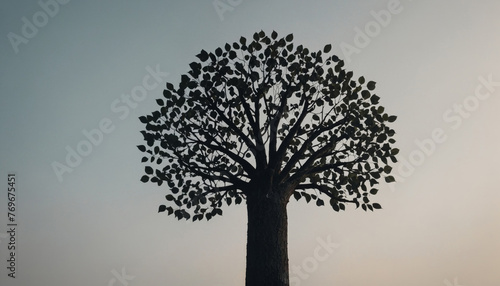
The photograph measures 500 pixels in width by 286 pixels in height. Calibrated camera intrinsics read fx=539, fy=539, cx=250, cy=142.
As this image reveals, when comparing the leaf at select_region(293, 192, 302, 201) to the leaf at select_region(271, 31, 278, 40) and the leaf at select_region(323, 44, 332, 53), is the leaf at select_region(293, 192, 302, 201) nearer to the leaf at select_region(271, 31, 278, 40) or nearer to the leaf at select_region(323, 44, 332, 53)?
the leaf at select_region(323, 44, 332, 53)

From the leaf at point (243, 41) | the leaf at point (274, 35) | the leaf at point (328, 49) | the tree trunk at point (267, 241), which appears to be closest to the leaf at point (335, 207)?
the tree trunk at point (267, 241)

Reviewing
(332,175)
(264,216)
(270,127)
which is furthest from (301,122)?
(264,216)

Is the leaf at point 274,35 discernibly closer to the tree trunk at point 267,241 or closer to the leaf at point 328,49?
the leaf at point 328,49

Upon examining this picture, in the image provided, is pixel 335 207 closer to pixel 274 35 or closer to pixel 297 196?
pixel 297 196

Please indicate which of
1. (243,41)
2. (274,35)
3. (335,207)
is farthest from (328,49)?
(335,207)

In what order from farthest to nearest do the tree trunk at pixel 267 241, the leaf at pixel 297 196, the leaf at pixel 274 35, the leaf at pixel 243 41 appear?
1. the leaf at pixel 297 196
2. the leaf at pixel 274 35
3. the leaf at pixel 243 41
4. the tree trunk at pixel 267 241

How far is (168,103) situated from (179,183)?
90.9 inches

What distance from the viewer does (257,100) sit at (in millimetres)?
14922

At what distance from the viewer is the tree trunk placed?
13383 mm

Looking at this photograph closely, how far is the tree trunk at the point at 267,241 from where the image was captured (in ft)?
43.9

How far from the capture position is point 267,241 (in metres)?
13.6

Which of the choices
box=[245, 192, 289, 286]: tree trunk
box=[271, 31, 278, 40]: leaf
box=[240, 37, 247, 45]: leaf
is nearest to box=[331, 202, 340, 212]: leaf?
box=[245, 192, 289, 286]: tree trunk

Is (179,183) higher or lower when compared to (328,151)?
lower

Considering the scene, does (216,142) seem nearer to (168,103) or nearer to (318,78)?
(168,103)
